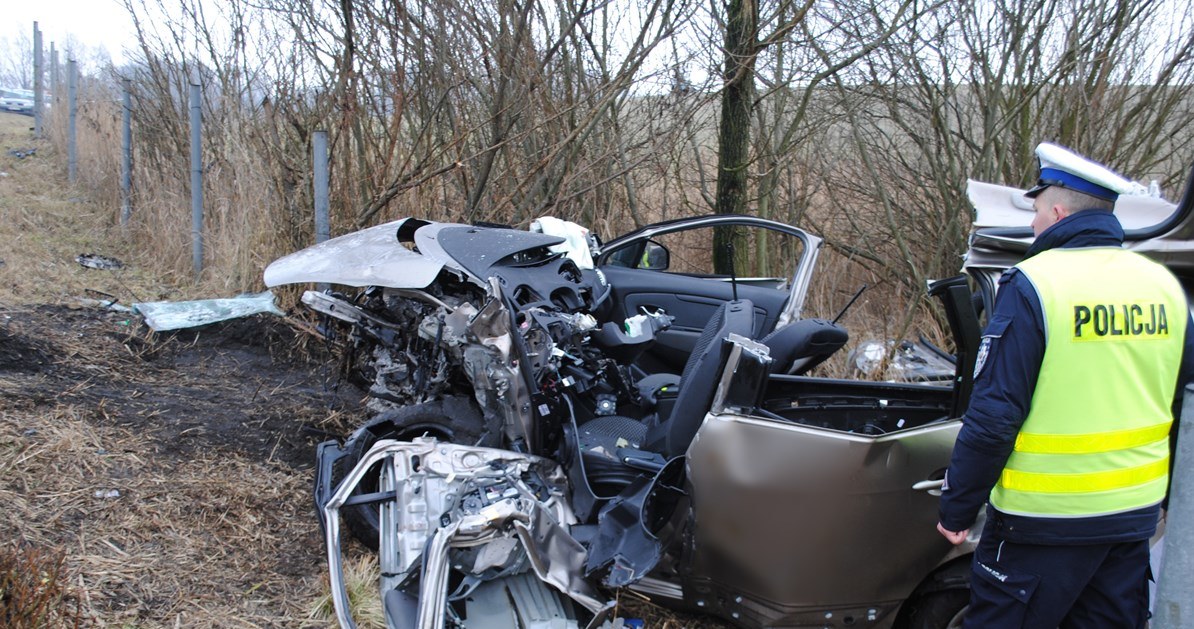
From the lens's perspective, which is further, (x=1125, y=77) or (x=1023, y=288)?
(x=1125, y=77)

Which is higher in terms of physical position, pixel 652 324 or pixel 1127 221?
pixel 1127 221

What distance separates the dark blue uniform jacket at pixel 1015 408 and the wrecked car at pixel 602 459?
1.39 ft

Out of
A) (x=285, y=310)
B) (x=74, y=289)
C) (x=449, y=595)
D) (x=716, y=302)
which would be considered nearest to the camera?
(x=449, y=595)

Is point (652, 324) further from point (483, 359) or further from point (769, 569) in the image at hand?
point (769, 569)

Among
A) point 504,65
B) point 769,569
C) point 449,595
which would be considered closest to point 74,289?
point 504,65

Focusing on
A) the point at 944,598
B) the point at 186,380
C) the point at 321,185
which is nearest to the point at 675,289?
the point at 944,598

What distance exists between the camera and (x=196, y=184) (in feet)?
25.1

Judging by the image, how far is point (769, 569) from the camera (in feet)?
9.58

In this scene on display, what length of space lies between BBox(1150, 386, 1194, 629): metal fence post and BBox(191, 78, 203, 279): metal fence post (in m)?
7.77

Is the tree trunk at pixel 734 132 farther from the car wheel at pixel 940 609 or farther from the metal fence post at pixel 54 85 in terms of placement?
the metal fence post at pixel 54 85

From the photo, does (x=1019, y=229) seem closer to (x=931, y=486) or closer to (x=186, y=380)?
(x=931, y=486)

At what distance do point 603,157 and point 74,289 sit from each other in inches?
187

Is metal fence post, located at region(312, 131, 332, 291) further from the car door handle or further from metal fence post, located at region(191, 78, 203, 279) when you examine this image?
the car door handle

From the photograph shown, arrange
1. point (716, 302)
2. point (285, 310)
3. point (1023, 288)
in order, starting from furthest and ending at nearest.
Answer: point (285, 310)
point (716, 302)
point (1023, 288)
